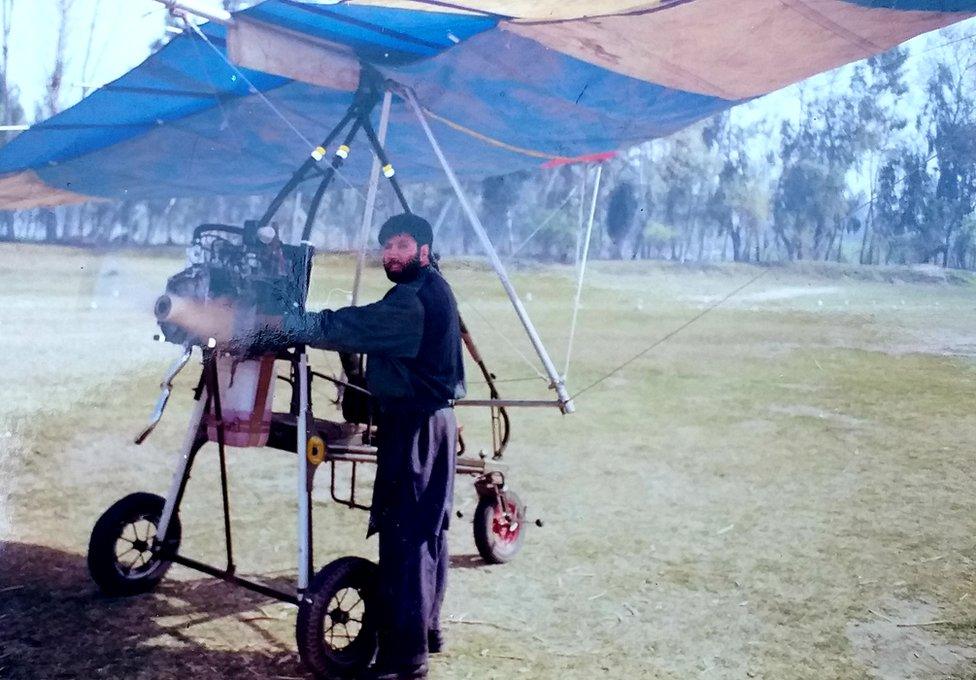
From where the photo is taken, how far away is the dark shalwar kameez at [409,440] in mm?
2506

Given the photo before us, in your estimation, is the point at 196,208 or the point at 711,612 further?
the point at 196,208

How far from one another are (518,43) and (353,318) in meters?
1.18

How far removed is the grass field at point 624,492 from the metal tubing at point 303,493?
39cm

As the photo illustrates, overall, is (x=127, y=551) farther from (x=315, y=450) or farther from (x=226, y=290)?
(x=226, y=290)

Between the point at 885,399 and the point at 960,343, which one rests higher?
the point at 960,343

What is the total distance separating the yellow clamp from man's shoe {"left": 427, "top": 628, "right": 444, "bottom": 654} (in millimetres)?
736

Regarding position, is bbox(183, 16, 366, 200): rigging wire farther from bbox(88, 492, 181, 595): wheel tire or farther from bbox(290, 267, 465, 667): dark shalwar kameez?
bbox(88, 492, 181, 595): wheel tire

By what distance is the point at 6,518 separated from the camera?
3.80 metres

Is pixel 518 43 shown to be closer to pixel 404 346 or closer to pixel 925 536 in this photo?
pixel 404 346

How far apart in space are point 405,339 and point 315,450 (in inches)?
18.5

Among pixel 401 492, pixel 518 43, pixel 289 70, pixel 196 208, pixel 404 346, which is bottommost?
pixel 401 492

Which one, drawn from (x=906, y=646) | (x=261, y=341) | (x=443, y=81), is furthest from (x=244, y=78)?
(x=906, y=646)

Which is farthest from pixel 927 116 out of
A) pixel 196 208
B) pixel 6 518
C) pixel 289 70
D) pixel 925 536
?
pixel 6 518

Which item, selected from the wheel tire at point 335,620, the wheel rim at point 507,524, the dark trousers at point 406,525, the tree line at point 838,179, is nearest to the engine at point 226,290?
the dark trousers at point 406,525
